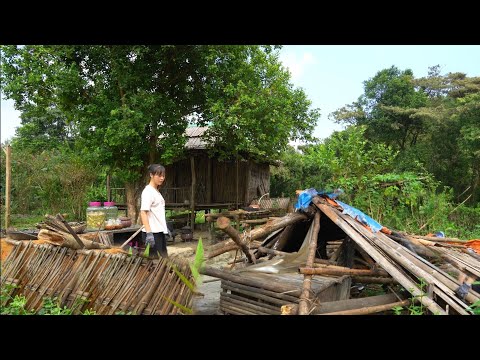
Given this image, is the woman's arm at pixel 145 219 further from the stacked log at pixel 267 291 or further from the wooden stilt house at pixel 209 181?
the wooden stilt house at pixel 209 181

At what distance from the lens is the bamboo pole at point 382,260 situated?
4.15m

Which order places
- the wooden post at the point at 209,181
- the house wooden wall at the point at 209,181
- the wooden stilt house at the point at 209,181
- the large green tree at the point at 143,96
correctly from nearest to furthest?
1. the large green tree at the point at 143,96
2. the wooden stilt house at the point at 209,181
3. the house wooden wall at the point at 209,181
4. the wooden post at the point at 209,181

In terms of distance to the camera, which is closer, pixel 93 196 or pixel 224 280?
pixel 224 280

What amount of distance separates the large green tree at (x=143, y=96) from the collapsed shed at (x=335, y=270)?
15.8 ft

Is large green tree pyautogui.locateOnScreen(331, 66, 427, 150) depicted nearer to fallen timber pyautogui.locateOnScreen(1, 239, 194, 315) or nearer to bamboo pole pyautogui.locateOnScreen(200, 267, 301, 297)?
bamboo pole pyautogui.locateOnScreen(200, 267, 301, 297)

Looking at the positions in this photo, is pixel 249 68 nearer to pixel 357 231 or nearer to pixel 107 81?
pixel 107 81

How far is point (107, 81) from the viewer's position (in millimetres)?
10078

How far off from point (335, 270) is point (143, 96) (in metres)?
6.81

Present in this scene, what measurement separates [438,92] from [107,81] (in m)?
16.3

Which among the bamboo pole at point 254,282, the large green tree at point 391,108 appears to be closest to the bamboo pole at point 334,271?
the bamboo pole at point 254,282

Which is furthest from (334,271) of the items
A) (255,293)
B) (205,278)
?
(205,278)

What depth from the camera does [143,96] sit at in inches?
373

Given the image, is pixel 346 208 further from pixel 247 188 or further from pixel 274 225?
pixel 247 188
